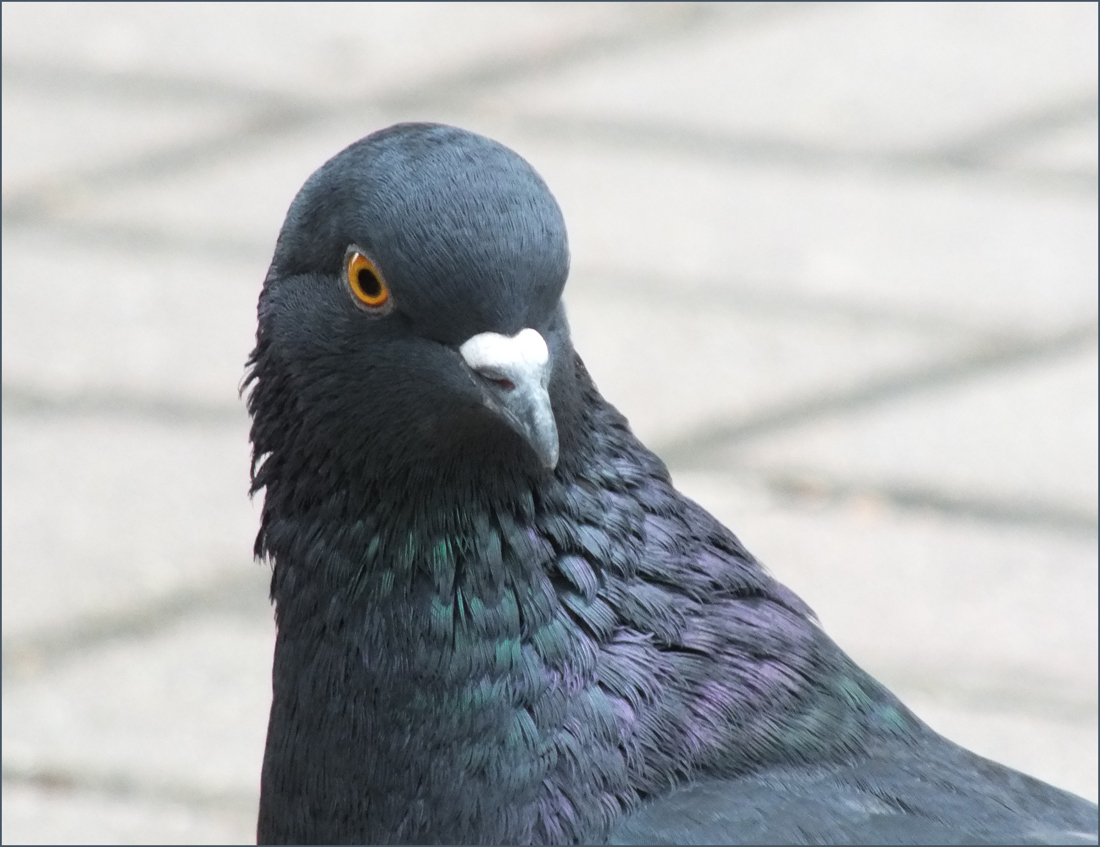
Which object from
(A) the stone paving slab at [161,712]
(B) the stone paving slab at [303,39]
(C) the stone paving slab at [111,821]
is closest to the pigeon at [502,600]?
(C) the stone paving slab at [111,821]

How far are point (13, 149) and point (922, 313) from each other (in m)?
2.55

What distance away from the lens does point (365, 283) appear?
2.26 m

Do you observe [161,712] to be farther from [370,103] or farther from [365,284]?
[370,103]

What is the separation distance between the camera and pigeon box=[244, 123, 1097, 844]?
7.13 feet

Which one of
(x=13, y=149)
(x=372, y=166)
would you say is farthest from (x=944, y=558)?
(x=13, y=149)

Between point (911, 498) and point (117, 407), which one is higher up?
point (117, 407)

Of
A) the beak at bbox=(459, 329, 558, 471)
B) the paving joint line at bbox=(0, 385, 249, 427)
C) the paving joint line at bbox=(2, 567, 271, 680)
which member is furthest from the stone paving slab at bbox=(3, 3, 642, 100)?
the beak at bbox=(459, 329, 558, 471)

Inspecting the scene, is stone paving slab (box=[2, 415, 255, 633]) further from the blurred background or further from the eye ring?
the eye ring

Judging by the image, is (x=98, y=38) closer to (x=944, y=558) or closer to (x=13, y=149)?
(x=13, y=149)

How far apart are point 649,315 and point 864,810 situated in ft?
8.79

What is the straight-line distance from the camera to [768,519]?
4109mm

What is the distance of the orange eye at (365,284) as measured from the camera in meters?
2.23

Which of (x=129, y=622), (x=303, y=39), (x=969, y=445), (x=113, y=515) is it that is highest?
(x=303, y=39)

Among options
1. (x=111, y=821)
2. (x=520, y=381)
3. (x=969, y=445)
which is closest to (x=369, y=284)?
(x=520, y=381)
